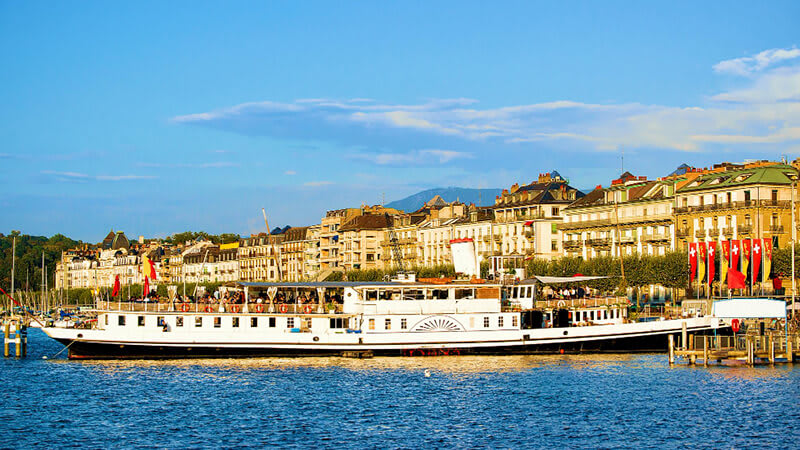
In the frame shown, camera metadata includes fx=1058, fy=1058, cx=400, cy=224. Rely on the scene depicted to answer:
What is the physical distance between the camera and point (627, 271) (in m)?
106

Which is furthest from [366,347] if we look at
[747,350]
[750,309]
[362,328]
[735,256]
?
[735,256]

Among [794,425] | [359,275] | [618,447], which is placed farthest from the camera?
[359,275]

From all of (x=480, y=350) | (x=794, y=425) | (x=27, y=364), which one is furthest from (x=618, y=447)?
(x=27, y=364)

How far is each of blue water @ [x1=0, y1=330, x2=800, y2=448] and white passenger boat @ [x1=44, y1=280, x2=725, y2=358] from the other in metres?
1.36

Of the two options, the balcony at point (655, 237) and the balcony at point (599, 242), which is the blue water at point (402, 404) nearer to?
the balcony at point (655, 237)

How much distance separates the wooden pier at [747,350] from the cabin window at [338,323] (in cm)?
2081

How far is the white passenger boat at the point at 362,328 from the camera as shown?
67188mm

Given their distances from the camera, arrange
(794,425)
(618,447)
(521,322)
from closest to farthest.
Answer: (618,447) < (794,425) < (521,322)

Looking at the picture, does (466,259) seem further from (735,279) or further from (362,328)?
(735,279)

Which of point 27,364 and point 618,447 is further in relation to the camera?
point 27,364

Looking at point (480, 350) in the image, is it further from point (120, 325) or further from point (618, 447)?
point (618, 447)

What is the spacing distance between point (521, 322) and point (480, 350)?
3453mm

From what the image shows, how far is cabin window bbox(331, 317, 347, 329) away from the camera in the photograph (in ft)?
225

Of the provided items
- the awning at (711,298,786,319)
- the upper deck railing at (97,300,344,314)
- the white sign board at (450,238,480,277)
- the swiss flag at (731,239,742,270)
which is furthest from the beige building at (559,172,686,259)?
the upper deck railing at (97,300,344,314)
